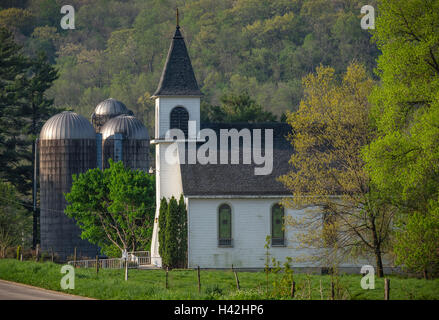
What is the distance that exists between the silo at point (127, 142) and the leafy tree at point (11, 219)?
8.47m

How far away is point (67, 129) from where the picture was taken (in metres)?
60.4

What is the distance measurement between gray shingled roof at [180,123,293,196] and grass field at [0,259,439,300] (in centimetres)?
494

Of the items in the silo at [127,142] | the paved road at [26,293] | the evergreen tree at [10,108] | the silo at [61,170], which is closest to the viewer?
the paved road at [26,293]

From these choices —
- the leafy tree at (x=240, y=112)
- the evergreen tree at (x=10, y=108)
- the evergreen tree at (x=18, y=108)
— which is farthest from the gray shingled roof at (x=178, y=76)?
the evergreen tree at (x=10, y=108)

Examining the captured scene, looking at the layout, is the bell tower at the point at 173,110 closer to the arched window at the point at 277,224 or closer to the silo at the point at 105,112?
the arched window at the point at 277,224

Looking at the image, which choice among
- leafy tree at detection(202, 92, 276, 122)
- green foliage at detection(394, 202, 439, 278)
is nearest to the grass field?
green foliage at detection(394, 202, 439, 278)

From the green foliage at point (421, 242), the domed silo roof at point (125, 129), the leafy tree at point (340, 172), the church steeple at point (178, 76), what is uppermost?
the church steeple at point (178, 76)

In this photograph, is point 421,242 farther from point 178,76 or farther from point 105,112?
point 105,112

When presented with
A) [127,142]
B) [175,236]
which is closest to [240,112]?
[127,142]

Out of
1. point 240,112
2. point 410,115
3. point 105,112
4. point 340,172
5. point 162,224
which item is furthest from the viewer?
point 240,112

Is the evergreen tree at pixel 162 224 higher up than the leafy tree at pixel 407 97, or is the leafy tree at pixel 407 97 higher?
the leafy tree at pixel 407 97

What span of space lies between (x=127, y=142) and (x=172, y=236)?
1910 cm

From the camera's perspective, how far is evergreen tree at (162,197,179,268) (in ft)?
149

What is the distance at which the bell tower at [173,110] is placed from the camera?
48.7m
